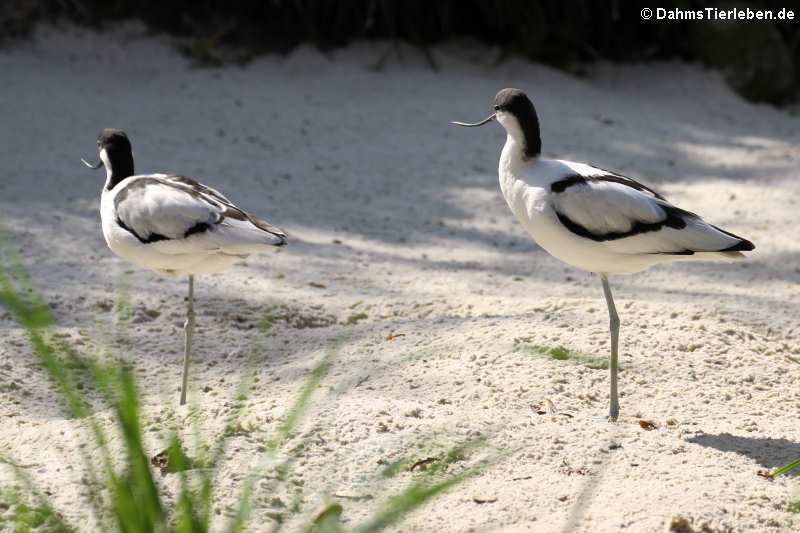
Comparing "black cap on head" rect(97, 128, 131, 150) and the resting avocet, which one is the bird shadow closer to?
the resting avocet

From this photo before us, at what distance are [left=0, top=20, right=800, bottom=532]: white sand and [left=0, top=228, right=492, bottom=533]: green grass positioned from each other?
0.17ft

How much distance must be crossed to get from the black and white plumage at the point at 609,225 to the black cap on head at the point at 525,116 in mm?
14

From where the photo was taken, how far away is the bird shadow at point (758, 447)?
2.84 meters

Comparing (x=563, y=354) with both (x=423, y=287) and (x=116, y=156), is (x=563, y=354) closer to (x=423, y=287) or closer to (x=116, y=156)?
(x=423, y=287)

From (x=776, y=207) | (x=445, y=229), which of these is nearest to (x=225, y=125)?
(x=445, y=229)

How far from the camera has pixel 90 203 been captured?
5.50m

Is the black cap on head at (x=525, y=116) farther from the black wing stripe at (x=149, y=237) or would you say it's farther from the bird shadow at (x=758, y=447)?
the black wing stripe at (x=149, y=237)

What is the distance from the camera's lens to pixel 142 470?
1807mm

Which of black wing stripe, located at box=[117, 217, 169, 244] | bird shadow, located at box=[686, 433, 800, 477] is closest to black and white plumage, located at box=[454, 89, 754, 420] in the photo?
bird shadow, located at box=[686, 433, 800, 477]

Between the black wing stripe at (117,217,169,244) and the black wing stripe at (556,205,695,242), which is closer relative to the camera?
the black wing stripe at (556,205,695,242)

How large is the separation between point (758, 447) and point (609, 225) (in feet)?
2.63

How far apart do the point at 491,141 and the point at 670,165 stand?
1261mm

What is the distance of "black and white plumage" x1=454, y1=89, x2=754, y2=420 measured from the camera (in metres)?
2.96

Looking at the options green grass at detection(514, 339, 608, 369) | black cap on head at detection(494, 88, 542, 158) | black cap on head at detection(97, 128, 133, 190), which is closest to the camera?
black cap on head at detection(494, 88, 542, 158)
